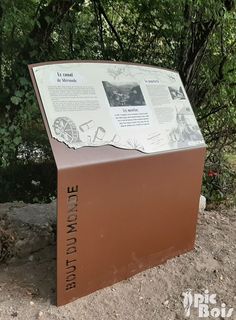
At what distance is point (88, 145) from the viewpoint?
2533 millimetres

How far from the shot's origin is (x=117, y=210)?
2766 millimetres

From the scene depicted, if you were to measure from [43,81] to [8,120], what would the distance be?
1407 mm

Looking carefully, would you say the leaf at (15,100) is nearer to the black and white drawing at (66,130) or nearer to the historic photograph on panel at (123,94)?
the historic photograph on panel at (123,94)

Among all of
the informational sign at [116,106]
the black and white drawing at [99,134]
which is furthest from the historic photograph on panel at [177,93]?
the black and white drawing at [99,134]

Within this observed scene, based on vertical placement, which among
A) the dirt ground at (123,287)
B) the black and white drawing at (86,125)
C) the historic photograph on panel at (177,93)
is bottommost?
the dirt ground at (123,287)

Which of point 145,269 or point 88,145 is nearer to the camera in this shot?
point 88,145

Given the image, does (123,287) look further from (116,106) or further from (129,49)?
(129,49)

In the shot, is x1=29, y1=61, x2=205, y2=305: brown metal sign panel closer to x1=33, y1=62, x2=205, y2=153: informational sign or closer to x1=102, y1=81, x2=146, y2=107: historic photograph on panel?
x1=33, y1=62, x2=205, y2=153: informational sign

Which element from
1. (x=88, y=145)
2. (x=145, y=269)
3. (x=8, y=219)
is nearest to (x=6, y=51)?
(x=8, y=219)

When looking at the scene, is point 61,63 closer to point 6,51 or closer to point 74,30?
point 6,51

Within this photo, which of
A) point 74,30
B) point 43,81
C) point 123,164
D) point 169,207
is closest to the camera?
point 43,81

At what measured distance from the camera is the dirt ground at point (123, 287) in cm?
269

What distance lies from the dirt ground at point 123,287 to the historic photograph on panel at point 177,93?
124 cm

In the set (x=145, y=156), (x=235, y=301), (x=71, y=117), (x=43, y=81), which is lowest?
(x=235, y=301)
